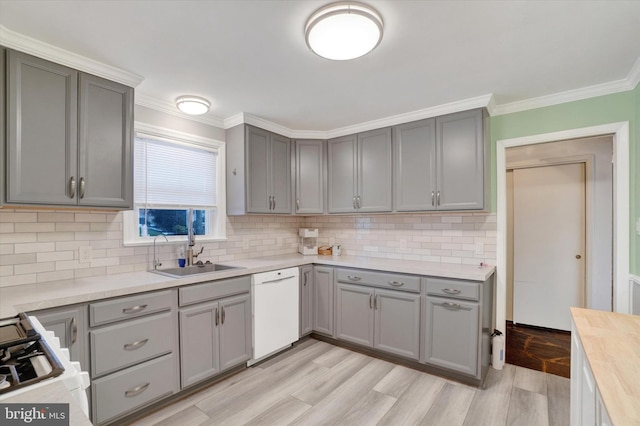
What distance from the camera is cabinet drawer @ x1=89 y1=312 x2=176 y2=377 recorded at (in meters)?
1.88

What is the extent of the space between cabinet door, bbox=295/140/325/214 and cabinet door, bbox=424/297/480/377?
5.58 feet

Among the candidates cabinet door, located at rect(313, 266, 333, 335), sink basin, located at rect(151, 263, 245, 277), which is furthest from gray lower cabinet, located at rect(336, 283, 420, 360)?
sink basin, located at rect(151, 263, 245, 277)

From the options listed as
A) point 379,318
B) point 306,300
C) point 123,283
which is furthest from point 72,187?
point 379,318

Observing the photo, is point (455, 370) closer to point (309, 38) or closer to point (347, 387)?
point (347, 387)

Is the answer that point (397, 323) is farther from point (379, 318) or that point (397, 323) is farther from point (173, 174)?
point (173, 174)

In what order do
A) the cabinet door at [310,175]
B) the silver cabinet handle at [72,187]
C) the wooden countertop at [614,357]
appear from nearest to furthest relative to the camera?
1. the wooden countertop at [614,357]
2. the silver cabinet handle at [72,187]
3. the cabinet door at [310,175]

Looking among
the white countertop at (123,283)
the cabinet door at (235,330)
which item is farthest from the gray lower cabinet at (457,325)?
the cabinet door at (235,330)

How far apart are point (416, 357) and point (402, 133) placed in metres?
2.12

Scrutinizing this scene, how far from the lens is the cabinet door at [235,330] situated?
2557mm

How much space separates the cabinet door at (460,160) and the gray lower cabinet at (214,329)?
201 cm

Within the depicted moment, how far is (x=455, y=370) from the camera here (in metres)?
2.53

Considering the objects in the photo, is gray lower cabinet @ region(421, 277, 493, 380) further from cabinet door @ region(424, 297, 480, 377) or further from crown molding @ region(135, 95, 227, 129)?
crown molding @ region(135, 95, 227, 129)

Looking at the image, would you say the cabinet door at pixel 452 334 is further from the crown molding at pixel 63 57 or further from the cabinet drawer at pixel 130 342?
the crown molding at pixel 63 57

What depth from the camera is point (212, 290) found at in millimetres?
2473
